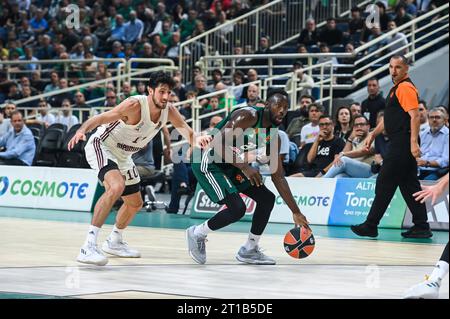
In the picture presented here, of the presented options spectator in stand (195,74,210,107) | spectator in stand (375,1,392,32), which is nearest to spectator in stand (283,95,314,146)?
spectator in stand (195,74,210,107)

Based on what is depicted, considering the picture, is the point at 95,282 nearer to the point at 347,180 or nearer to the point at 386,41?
the point at 347,180

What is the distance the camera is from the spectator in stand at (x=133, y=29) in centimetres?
2698

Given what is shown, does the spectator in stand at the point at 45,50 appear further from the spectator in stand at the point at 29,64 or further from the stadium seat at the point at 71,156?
the stadium seat at the point at 71,156

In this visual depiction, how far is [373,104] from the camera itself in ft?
59.9

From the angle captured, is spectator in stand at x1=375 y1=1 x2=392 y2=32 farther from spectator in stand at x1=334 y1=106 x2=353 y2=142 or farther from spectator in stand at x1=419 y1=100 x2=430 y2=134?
spectator in stand at x1=419 y1=100 x2=430 y2=134

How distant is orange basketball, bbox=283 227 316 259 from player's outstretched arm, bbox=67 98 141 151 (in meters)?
2.08

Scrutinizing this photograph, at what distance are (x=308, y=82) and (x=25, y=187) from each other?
6003 mm

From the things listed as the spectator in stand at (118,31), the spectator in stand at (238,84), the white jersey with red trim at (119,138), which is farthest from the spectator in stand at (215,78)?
the white jersey with red trim at (119,138)

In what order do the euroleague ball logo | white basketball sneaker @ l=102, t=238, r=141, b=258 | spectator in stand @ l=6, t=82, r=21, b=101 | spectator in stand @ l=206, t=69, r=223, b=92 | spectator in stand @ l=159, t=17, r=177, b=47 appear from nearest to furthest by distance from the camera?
white basketball sneaker @ l=102, t=238, r=141, b=258
the euroleague ball logo
spectator in stand @ l=206, t=69, r=223, b=92
spectator in stand @ l=6, t=82, r=21, b=101
spectator in stand @ l=159, t=17, r=177, b=47

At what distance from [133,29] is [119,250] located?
56.3 feet

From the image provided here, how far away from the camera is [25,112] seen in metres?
23.0

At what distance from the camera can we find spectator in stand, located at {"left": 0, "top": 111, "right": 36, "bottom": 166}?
1930cm

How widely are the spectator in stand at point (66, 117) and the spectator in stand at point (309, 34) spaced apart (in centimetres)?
565
